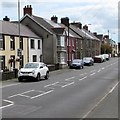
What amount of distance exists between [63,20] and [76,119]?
7336 cm

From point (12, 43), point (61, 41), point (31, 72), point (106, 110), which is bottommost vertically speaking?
point (106, 110)

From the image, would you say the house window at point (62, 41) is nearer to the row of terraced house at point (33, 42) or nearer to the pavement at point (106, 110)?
the row of terraced house at point (33, 42)

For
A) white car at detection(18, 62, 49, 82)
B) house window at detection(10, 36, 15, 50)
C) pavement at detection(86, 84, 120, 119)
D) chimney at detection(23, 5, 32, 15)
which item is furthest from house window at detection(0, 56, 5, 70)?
pavement at detection(86, 84, 120, 119)

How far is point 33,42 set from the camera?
56406 millimetres

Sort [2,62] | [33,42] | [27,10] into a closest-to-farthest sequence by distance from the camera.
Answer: [2,62], [33,42], [27,10]

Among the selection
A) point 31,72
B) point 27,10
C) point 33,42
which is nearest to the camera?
point 31,72

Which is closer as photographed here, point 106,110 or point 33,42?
point 106,110

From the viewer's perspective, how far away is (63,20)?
85000mm

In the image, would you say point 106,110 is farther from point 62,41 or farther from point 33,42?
point 62,41

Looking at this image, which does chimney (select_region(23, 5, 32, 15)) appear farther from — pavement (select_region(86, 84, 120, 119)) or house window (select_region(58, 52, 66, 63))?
pavement (select_region(86, 84, 120, 119))

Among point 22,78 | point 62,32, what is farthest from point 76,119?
point 62,32

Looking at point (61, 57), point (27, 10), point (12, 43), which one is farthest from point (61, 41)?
point (12, 43)

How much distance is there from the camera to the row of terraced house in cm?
4641

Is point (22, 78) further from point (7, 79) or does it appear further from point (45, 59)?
point (45, 59)
